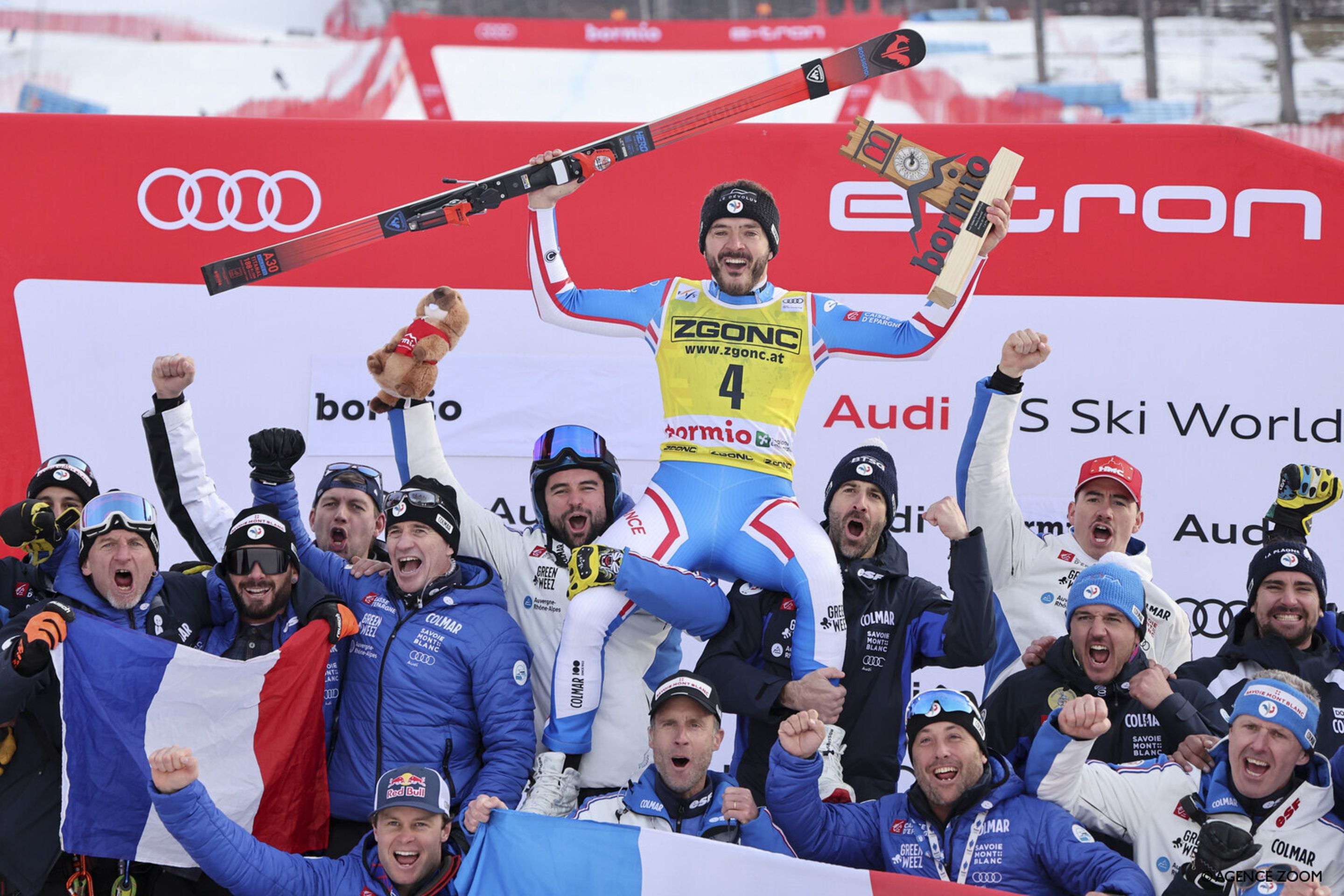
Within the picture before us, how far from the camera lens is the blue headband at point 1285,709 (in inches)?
171

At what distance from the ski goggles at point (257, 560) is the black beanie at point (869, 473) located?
6.46ft

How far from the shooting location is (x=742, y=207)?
5598 mm

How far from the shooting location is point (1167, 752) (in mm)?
4996

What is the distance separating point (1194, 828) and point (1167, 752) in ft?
1.80

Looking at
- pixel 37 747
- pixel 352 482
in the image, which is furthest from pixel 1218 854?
pixel 37 747

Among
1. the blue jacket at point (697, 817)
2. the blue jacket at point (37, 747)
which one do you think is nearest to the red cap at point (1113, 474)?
the blue jacket at point (697, 817)

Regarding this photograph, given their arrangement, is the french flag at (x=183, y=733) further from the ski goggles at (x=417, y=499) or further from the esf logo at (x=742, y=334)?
the esf logo at (x=742, y=334)

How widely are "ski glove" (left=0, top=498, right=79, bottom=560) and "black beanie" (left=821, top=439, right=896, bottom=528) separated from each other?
2880 millimetres

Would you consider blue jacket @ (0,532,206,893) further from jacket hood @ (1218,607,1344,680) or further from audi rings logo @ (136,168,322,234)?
jacket hood @ (1218,607,1344,680)

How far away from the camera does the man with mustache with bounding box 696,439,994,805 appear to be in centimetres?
498

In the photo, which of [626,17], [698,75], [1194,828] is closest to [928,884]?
→ [1194,828]

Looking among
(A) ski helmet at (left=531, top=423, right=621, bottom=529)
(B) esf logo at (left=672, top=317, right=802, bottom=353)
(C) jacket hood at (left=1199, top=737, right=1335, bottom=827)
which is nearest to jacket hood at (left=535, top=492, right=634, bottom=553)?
(A) ski helmet at (left=531, top=423, right=621, bottom=529)

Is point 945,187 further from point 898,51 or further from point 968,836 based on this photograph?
point 968,836

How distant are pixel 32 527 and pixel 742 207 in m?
2.89
